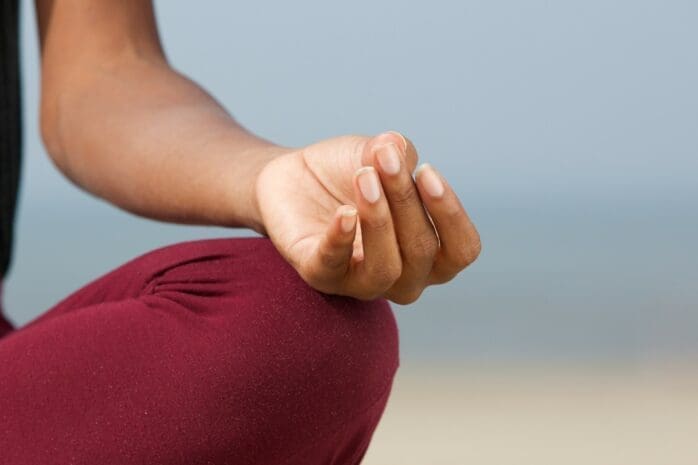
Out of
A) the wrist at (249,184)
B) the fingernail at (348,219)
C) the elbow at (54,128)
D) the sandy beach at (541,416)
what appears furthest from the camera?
the sandy beach at (541,416)

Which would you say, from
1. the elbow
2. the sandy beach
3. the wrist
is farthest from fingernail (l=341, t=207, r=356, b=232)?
the sandy beach

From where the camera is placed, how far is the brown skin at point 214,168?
24.7 inches

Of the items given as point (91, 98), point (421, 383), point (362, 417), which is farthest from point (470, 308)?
point (362, 417)

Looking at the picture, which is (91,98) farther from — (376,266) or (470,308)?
(470,308)

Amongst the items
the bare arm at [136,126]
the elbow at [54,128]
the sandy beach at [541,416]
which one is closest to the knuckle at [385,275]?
the bare arm at [136,126]

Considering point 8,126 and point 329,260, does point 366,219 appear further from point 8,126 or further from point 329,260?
point 8,126

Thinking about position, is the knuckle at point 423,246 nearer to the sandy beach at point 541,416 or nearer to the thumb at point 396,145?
the thumb at point 396,145

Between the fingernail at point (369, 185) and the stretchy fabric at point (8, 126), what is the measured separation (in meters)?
0.53

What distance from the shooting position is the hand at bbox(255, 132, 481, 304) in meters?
0.61

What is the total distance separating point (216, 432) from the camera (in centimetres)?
65

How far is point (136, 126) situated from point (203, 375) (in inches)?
11.8

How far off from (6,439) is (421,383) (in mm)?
1700

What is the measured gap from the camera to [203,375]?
648 mm

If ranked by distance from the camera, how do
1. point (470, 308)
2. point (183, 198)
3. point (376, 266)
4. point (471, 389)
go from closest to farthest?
point (376, 266)
point (183, 198)
point (471, 389)
point (470, 308)
